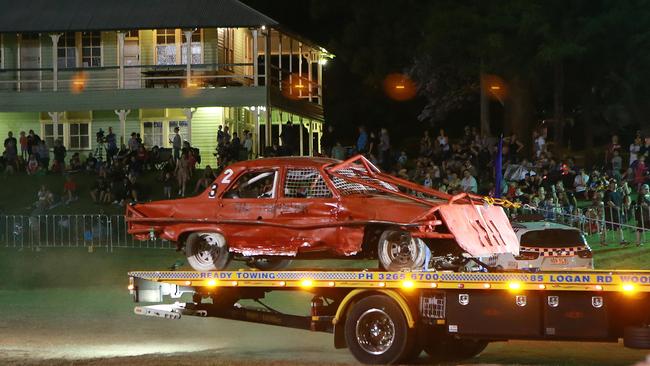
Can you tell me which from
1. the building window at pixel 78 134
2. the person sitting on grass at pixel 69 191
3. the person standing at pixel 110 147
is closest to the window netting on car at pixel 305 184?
the person sitting on grass at pixel 69 191

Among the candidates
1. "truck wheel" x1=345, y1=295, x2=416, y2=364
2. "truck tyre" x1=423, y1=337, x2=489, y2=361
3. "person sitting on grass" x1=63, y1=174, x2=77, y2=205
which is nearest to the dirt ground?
"truck tyre" x1=423, y1=337, x2=489, y2=361

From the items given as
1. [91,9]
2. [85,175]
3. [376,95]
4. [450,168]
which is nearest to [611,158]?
[450,168]

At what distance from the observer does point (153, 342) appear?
18672 mm

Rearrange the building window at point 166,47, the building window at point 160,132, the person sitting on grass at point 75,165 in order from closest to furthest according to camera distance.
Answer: the person sitting on grass at point 75,165 < the building window at point 166,47 < the building window at point 160,132

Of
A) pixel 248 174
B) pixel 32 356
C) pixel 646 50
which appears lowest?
pixel 32 356

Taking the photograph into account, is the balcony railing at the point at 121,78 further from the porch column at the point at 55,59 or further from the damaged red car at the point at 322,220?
the damaged red car at the point at 322,220

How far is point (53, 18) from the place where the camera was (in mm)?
42688

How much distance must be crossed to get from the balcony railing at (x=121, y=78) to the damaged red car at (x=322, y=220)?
25.3 metres

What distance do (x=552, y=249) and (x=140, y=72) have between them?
1018 inches

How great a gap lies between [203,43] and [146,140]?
398 cm

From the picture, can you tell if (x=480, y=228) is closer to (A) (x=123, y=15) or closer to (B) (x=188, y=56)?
(B) (x=188, y=56)

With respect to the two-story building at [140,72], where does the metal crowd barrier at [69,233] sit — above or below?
below

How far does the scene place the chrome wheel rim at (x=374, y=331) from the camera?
15477 millimetres

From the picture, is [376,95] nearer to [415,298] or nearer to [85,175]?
[85,175]
